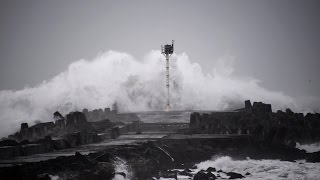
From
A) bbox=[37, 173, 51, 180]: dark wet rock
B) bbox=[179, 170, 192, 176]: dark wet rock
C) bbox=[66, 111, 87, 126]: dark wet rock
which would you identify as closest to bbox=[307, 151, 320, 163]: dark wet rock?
bbox=[179, 170, 192, 176]: dark wet rock

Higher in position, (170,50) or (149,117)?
(170,50)

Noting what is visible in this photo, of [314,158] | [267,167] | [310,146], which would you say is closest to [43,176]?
[267,167]

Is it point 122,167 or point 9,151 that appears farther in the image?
point 122,167

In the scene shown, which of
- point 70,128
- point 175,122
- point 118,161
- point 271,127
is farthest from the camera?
point 175,122

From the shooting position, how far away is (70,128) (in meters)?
45.1

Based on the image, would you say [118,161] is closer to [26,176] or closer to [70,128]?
[26,176]

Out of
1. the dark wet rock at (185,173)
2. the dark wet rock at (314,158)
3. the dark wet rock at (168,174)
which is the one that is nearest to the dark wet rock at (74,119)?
the dark wet rock at (168,174)

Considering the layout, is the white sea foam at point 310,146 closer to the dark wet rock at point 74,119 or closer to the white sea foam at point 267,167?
the white sea foam at point 267,167

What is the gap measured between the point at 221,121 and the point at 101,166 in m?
28.1

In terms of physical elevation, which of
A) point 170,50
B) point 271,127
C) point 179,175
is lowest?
point 179,175

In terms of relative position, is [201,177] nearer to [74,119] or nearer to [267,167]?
[267,167]

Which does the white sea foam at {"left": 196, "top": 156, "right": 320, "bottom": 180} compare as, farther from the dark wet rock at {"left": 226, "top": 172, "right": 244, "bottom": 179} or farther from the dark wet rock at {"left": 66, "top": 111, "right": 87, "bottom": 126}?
the dark wet rock at {"left": 66, "top": 111, "right": 87, "bottom": 126}

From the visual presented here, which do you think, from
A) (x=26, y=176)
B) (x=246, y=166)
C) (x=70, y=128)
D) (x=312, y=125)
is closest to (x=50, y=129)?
(x=70, y=128)

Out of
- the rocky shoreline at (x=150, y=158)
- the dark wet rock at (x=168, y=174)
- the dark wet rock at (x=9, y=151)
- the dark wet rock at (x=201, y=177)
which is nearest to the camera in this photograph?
the rocky shoreline at (x=150, y=158)
